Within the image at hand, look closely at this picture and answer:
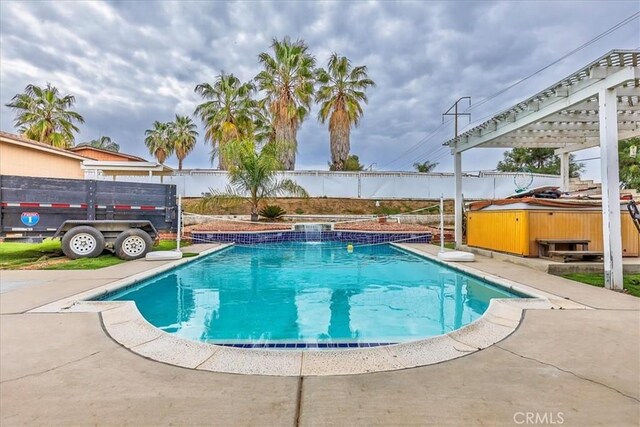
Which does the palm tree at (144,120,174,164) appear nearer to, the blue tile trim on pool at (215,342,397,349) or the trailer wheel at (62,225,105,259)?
the trailer wheel at (62,225,105,259)

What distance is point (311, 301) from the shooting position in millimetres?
5355

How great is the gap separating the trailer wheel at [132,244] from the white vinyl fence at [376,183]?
42.0 feet

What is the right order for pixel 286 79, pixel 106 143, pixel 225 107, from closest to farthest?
pixel 286 79 < pixel 225 107 < pixel 106 143

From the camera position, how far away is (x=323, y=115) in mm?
21578

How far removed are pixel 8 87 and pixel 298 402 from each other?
27.8m

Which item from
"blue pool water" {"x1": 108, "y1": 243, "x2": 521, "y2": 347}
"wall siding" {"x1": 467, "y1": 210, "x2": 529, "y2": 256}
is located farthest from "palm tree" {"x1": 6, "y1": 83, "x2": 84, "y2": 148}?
"wall siding" {"x1": 467, "y1": 210, "x2": 529, "y2": 256}

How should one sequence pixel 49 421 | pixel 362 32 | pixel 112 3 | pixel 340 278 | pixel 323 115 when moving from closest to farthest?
pixel 49 421 → pixel 340 278 → pixel 112 3 → pixel 362 32 → pixel 323 115

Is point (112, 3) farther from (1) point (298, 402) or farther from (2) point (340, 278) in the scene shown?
(1) point (298, 402)

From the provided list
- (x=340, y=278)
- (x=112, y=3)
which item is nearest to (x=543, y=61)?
(x=340, y=278)

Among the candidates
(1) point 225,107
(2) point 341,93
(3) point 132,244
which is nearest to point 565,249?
(3) point 132,244

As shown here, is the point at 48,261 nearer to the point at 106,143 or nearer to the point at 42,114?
the point at 42,114

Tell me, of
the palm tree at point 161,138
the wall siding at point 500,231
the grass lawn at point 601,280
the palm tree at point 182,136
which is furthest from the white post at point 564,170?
the palm tree at point 161,138

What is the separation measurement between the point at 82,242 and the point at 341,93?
17910 mm

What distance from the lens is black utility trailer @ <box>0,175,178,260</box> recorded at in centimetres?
713
